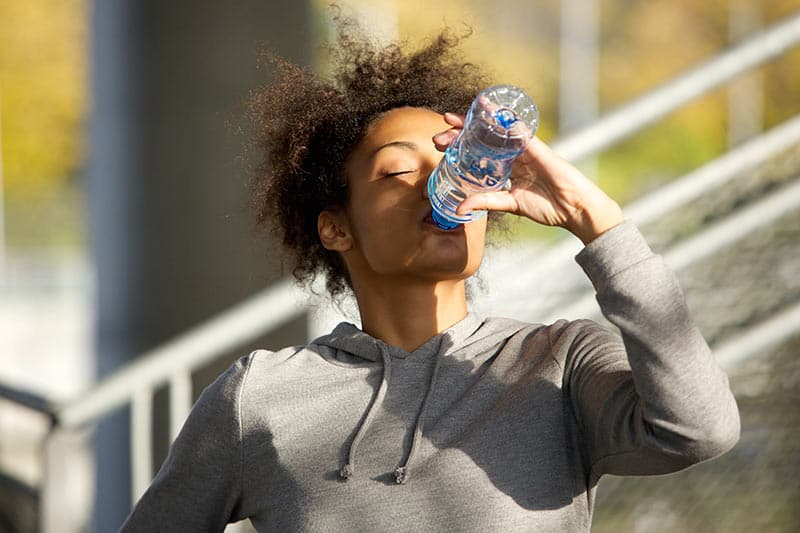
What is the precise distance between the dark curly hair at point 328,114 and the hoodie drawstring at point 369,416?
317 mm

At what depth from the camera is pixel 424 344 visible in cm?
211

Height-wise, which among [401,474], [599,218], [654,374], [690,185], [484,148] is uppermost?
[690,185]

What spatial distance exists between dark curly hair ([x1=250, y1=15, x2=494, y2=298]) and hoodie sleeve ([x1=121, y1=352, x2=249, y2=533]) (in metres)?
0.36

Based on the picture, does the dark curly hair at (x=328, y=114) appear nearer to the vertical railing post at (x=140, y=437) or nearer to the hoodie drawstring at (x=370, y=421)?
the hoodie drawstring at (x=370, y=421)

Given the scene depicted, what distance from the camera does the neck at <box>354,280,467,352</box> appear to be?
211cm

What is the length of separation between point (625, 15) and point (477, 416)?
2387 centimetres

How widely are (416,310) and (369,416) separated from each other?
219 mm

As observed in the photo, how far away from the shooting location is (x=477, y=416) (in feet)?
6.48

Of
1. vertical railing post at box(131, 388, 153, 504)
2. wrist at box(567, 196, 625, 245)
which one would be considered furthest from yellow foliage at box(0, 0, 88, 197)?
wrist at box(567, 196, 625, 245)

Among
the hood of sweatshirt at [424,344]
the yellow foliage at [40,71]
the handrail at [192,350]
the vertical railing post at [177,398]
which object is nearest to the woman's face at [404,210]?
the hood of sweatshirt at [424,344]

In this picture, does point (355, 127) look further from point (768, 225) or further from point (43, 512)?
point (43, 512)

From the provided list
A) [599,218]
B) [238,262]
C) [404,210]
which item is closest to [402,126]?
[404,210]

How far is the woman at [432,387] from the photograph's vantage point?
1.77m

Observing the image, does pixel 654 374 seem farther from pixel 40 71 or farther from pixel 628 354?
pixel 40 71
